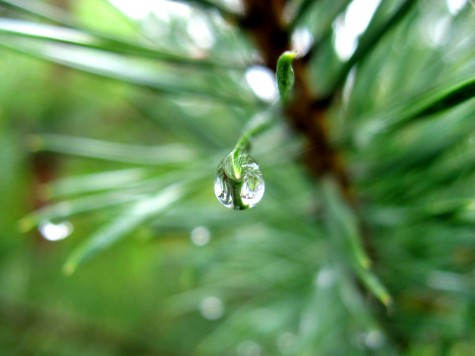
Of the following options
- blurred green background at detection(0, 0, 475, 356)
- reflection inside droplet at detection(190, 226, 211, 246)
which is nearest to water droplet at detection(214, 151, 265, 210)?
blurred green background at detection(0, 0, 475, 356)

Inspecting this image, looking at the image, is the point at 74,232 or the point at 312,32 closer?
the point at 312,32

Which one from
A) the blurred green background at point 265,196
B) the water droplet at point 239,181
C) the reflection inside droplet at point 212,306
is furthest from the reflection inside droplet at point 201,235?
the water droplet at point 239,181

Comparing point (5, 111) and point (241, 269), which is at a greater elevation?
point (5, 111)

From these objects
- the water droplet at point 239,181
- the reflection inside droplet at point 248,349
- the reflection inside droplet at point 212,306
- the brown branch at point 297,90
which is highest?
the reflection inside droplet at point 212,306

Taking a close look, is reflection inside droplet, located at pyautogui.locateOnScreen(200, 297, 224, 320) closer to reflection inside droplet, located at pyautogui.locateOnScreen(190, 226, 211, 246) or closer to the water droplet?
reflection inside droplet, located at pyautogui.locateOnScreen(190, 226, 211, 246)

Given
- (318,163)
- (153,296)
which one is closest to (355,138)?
(318,163)

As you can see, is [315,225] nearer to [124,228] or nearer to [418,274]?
[418,274]

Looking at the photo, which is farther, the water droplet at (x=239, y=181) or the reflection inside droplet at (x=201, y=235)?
the reflection inside droplet at (x=201, y=235)

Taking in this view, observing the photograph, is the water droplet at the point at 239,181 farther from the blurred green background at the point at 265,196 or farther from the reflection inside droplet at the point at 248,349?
the reflection inside droplet at the point at 248,349
